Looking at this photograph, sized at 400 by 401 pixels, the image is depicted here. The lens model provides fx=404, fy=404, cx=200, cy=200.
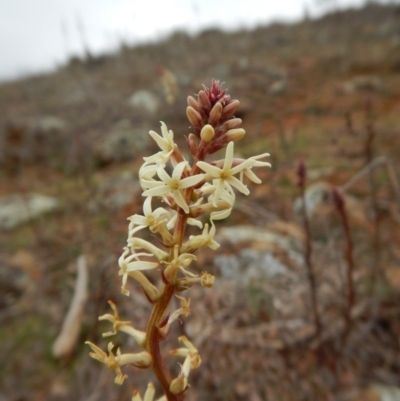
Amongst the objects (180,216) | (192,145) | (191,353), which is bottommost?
(191,353)

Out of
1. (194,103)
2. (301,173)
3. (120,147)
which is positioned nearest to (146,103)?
(120,147)

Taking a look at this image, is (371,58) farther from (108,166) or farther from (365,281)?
(365,281)

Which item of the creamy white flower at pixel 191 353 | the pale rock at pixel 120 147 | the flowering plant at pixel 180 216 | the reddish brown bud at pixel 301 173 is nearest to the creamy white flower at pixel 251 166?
the flowering plant at pixel 180 216

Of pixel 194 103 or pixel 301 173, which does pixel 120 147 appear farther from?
pixel 194 103

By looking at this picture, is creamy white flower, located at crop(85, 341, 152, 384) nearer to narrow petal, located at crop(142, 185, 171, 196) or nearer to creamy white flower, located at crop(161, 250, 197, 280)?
creamy white flower, located at crop(161, 250, 197, 280)

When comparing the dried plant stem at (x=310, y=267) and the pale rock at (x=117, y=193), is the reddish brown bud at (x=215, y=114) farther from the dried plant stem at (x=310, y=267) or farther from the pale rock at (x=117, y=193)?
the pale rock at (x=117, y=193)

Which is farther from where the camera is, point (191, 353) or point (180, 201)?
point (191, 353)
